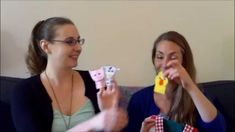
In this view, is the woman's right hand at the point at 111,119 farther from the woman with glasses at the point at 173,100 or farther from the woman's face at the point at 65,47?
the woman's face at the point at 65,47

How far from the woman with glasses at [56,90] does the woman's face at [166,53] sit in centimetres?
34

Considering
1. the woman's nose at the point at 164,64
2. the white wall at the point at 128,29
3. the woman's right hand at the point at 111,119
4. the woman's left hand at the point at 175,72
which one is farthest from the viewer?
the white wall at the point at 128,29

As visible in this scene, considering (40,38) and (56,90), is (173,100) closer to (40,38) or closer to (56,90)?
(56,90)

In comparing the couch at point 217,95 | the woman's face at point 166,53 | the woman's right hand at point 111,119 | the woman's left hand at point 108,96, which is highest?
the woman's face at point 166,53

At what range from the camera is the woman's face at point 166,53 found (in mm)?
1723

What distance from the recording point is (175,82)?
1.72 m

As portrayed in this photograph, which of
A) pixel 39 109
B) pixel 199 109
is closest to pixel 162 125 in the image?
pixel 199 109

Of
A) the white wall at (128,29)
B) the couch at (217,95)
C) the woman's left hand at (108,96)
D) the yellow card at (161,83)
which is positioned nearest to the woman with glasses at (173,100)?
the yellow card at (161,83)

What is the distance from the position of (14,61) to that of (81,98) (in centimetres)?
72

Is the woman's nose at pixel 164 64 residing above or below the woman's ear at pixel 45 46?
below

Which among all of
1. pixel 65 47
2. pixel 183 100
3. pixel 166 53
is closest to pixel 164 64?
pixel 166 53

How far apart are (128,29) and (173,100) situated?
0.66m

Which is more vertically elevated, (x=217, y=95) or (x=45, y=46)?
(x=45, y=46)

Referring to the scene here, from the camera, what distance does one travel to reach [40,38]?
1767 mm
